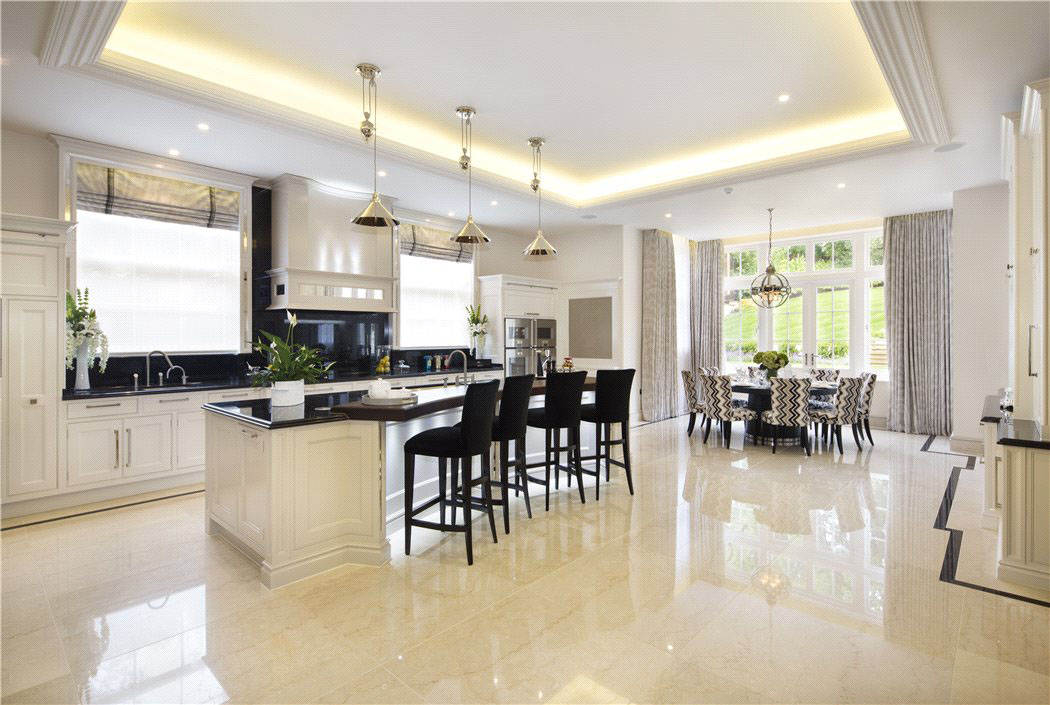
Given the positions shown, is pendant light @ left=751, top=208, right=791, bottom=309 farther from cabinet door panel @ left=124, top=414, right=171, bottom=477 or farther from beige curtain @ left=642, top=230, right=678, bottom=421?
cabinet door panel @ left=124, top=414, right=171, bottom=477

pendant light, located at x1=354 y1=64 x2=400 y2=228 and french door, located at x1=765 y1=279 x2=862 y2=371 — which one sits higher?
pendant light, located at x1=354 y1=64 x2=400 y2=228

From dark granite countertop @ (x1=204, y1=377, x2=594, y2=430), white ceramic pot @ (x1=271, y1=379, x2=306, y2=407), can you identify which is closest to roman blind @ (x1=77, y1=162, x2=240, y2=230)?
dark granite countertop @ (x1=204, y1=377, x2=594, y2=430)

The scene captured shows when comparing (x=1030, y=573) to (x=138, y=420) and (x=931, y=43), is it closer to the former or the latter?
(x=931, y=43)

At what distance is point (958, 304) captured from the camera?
6.18m

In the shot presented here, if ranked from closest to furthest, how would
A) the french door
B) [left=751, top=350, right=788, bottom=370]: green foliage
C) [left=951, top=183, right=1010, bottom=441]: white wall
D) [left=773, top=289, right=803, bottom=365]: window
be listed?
[left=951, top=183, right=1010, bottom=441]: white wall < [left=751, top=350, right=788, bottom=370]: green foliage < the french door < [left=773, top=289, right=803, bottom=365]: window

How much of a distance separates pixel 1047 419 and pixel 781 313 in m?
5.89

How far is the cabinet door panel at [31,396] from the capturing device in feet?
12.8

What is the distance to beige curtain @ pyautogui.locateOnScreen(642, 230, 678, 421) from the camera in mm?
8234

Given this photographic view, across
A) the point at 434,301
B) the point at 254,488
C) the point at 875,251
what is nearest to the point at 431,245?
the point at 434,301

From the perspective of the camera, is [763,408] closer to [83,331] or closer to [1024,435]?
[1024,435]

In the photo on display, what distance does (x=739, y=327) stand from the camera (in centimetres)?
920

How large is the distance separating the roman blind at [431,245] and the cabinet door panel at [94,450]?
3.63 metres

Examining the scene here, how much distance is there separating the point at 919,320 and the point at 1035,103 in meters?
4.57

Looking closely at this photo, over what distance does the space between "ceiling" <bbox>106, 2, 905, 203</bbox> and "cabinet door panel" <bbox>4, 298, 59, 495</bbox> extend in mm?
2098
